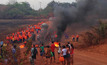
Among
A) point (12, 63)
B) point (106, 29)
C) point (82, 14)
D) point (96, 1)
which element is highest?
point (96, 1)

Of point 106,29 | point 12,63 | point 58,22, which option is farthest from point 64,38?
point 12,63

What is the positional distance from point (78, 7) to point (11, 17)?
38.5 meters

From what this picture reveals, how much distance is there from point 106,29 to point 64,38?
7.01 meters

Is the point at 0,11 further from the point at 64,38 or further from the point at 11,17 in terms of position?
the point at 64,38

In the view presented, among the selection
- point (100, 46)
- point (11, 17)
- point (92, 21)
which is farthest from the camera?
point (11, 17)

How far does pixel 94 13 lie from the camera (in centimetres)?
1731

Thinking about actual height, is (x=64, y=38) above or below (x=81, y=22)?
below

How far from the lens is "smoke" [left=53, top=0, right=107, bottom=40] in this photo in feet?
54.2

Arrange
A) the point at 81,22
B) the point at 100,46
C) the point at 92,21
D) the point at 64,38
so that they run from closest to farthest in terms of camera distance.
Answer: the point at 100,46
the point at 81,22
the point at 92,21
the point at 64,38

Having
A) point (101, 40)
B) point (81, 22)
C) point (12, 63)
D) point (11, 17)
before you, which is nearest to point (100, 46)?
point (101, 40)

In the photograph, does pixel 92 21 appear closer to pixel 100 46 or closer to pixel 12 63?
pixel 100 46

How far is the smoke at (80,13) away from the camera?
1653 centimetres

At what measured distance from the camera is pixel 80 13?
16.8 meters

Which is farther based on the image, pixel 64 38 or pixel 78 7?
pixel 64 38
